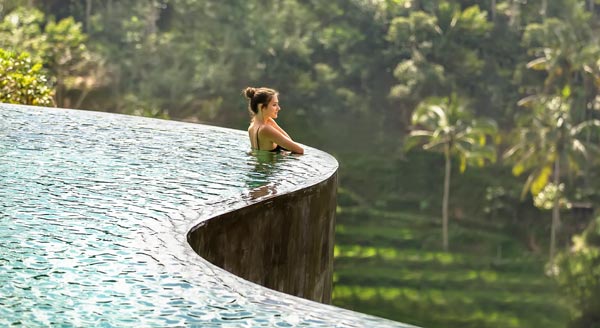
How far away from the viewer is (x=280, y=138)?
26.1 feet

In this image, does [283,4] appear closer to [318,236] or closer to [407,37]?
A: [407,37]

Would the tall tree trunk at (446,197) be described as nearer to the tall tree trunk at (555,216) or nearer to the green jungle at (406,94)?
the green jungle at (406,94)

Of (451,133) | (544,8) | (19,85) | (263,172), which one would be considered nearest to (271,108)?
(263,172)

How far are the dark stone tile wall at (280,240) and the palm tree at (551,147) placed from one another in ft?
109

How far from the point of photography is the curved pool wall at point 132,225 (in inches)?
138

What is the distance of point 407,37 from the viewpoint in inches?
1651

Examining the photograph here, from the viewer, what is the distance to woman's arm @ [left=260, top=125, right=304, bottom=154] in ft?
26.1

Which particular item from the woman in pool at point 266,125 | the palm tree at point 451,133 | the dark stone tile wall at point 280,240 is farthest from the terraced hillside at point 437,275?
the dark stone tile wall at point 280,240

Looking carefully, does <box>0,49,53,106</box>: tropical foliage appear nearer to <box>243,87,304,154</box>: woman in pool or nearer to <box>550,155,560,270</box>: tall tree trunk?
<box>243,87,304,154</box>: woman in pool

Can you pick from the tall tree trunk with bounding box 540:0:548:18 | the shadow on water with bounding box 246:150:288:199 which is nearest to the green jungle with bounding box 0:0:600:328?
the tall tree trunk with bounding box 540:0:548:18

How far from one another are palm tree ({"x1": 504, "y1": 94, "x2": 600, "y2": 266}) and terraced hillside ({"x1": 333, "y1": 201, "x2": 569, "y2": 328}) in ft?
6.28

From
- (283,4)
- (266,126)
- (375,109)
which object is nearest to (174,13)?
(283,4)

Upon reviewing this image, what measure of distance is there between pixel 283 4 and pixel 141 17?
6.33 metres

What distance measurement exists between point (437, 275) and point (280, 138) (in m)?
30.0
